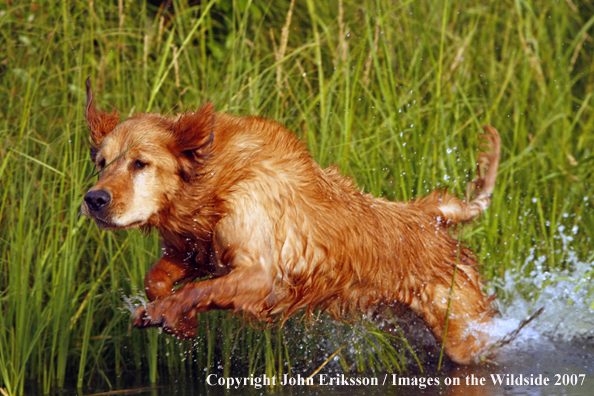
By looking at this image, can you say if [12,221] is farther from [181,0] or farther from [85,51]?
[181,0]

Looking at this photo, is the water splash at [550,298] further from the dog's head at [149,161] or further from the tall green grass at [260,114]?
the dog's head at [149,161]

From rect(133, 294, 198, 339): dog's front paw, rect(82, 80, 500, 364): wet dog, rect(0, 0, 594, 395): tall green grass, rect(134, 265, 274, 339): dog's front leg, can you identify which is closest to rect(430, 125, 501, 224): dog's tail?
rect(82, 80, 500, 364): wet dog

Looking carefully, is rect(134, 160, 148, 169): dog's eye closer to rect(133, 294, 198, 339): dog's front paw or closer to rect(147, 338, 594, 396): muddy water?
rect(133, 294, 198, 339): dog's front paw

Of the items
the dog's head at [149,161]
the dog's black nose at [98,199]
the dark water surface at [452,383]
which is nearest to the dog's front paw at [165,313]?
the dog's head at [149,161]

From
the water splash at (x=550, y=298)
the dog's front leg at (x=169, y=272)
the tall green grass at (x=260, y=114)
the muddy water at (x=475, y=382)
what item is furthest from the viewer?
the water splash at (x=550, y=298)

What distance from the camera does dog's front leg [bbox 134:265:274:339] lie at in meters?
2.90

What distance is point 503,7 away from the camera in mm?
6527

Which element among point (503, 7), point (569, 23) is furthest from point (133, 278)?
point (569, 23)

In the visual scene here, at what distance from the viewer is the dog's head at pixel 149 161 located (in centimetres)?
287

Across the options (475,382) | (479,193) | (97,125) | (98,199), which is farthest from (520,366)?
(97,125)

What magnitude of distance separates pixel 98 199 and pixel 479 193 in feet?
7.87

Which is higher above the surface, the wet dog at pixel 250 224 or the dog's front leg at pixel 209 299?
the wet dog at pixel 250 224

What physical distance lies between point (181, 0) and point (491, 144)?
309 cm

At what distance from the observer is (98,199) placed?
2.77 meters
